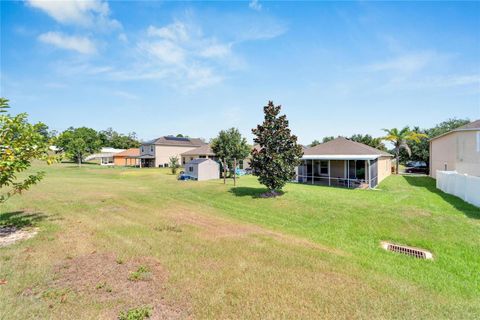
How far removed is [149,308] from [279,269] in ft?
10.7

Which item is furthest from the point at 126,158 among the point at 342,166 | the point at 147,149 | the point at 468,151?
the point at 468,151

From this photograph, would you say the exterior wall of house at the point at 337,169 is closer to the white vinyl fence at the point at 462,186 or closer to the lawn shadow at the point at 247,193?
the white vinyl fence at the point at 462,186

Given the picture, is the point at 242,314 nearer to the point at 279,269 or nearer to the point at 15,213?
the point at 279,269

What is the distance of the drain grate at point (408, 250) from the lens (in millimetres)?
7616

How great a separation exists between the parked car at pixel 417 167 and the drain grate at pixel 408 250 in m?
36.9

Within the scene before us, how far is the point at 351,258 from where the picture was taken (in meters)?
7.38

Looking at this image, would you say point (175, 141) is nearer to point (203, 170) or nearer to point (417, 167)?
point (203, 170)

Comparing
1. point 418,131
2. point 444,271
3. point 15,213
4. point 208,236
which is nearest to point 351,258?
point 444,271

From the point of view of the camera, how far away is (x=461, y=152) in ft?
69.2

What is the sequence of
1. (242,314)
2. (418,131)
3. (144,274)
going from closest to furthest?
(242,314) → (144,274) → (418,131)

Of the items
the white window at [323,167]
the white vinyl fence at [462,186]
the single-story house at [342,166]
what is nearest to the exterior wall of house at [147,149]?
the single-story house at [342,166]

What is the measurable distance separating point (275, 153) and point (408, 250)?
9195 millimetres

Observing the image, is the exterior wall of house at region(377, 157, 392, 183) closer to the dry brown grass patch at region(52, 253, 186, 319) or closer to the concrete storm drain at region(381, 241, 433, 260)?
the concrete storm drain at region(381, 241, 433, 260)

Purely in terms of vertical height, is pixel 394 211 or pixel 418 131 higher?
pixel 418 131
